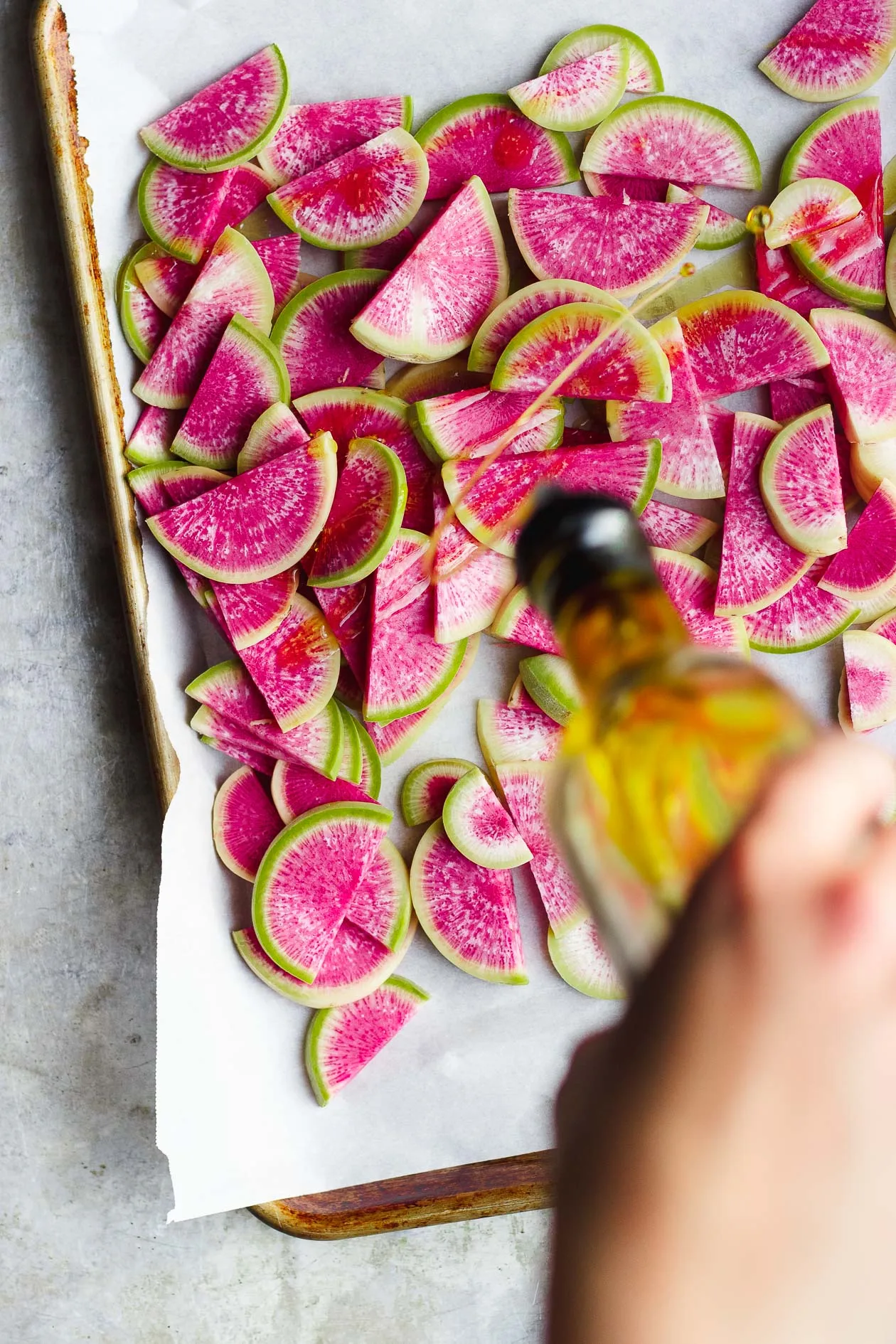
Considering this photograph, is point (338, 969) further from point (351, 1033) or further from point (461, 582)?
point (461, 582)

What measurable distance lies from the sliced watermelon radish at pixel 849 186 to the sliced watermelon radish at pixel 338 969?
3.28 feet

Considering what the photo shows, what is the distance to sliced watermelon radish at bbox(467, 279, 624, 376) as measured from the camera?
49.1 inches

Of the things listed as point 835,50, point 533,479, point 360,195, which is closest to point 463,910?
point 533,479

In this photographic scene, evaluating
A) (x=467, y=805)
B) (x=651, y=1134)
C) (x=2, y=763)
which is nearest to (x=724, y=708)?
(x=651, y=1134)

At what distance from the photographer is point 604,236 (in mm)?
1271

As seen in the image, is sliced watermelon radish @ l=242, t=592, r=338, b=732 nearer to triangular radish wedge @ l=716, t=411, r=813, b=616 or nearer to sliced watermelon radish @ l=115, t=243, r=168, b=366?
sliced watermelon radish @ l=115, t=243, r=168, b=366

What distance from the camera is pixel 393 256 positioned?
1.29 meters

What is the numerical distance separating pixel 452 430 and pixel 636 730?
2.47ft

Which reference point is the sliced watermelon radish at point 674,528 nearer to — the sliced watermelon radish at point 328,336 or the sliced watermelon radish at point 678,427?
the sliced watermelon radish at point 678,427

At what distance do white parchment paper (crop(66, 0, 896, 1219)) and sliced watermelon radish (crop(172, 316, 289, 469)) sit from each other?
0.09 meters

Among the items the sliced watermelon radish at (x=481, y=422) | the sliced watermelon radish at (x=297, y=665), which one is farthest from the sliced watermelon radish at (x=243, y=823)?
the sliced watermelon radish at (x=481, y=422)

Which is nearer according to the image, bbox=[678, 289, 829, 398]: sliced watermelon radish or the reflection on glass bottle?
the reflection on glass bottle

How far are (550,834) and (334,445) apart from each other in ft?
1.88

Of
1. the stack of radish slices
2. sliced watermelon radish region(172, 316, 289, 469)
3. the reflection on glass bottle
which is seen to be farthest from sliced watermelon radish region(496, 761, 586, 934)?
the reflection on glass bottle
